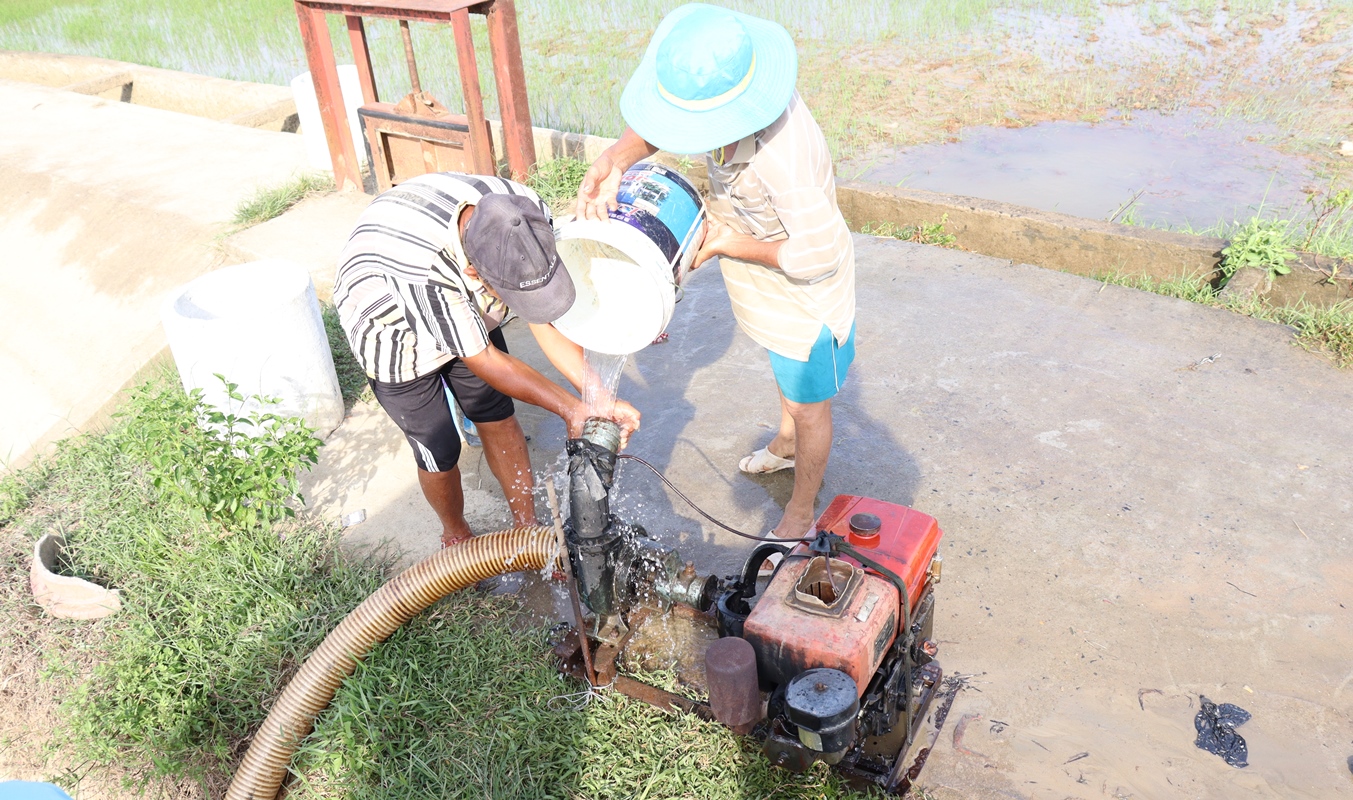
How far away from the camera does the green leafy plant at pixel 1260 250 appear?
450 centimetres

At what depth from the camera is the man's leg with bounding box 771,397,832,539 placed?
3.08 metres

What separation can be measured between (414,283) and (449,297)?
0.34 ft

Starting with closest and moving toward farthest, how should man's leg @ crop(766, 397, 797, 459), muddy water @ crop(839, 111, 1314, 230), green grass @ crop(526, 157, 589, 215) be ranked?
man's leg @ crop(766, 397, 797, 459) → green grass @ crop(526, 157, 589, 215) → muddy water @ crop(839, 111, 1314, 230)

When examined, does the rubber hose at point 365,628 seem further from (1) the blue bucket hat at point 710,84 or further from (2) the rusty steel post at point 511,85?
(2) the rusty steel post at point 511,85

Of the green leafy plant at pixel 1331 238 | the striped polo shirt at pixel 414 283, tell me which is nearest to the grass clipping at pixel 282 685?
the striped polo shirt at pixel 414 283

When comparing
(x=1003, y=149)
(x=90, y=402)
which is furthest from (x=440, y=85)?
(x=1003, y=149)

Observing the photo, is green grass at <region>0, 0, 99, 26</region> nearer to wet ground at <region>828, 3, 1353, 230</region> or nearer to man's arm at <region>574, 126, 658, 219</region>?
wet ground at <region>828, 3, 1353, 230</region>

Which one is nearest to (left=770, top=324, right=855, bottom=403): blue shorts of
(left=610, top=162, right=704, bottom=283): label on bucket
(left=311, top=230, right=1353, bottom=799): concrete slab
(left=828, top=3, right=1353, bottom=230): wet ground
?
(left=610, top=162, right=704, bottom=283): label on bucket

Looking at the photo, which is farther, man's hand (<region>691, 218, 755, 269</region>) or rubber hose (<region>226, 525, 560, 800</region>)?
man's hand (<region>691, 218, 755, 269</region>)

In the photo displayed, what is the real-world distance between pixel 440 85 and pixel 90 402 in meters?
5.07

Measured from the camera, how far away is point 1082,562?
3.16 m

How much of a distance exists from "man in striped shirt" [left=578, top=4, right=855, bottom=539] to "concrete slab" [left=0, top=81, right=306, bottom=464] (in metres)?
4.14

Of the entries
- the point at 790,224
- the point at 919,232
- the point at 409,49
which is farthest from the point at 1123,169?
the point at 790,224

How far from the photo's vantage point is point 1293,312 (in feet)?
14.6
